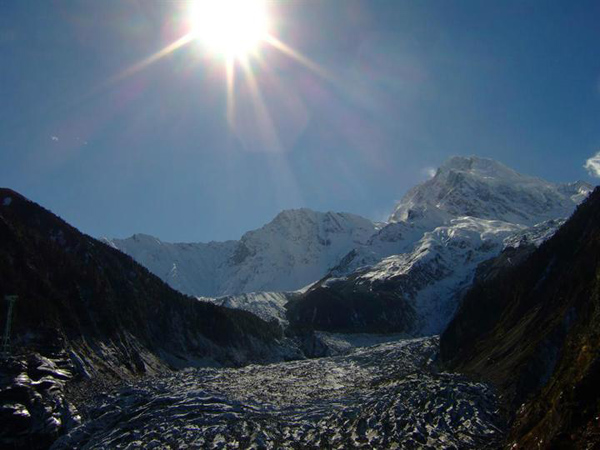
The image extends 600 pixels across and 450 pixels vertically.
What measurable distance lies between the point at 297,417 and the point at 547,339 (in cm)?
2919

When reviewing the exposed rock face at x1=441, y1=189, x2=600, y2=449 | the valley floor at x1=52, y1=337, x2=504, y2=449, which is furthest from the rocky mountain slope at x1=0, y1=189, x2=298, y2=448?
the exposed rock face at x1=441, y1=189, x2=600, y2=449

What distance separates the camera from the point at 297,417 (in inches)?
2516

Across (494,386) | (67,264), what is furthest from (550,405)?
(67,264)

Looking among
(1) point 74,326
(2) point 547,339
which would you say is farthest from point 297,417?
(1) point 74,326

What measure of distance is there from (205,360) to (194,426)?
310 ft

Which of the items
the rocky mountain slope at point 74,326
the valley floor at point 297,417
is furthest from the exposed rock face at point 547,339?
the rocky mountain slope at point 74,326

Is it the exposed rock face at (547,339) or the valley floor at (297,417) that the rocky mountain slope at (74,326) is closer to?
the valley floor at (297,417)

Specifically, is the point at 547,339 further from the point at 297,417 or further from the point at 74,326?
the point at 74,326

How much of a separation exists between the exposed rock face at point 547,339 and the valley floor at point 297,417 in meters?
5.13

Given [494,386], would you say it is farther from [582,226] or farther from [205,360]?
[205,360]

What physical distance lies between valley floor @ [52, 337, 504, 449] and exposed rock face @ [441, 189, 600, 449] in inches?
202

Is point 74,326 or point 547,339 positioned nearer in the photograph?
point 547,339

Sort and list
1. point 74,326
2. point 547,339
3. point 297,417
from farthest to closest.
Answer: point 74,326, point 297,417, point 547,339

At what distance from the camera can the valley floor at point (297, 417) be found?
5312 centimetres
